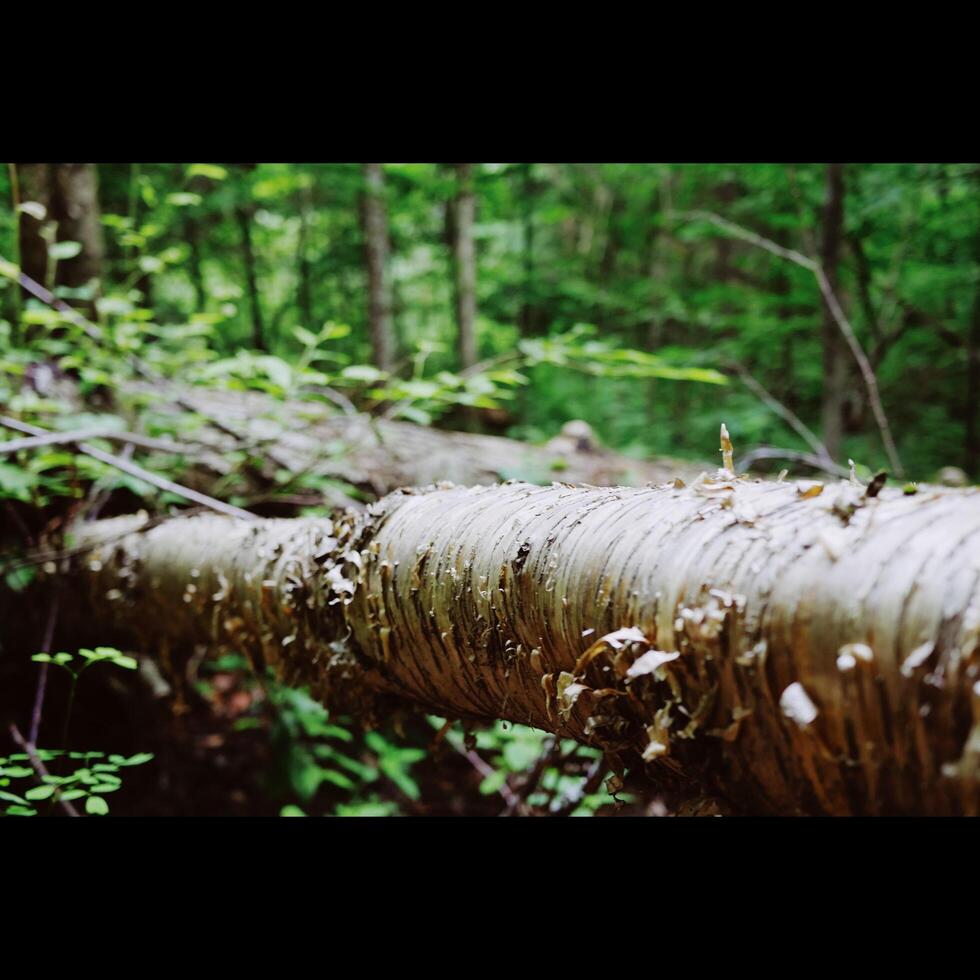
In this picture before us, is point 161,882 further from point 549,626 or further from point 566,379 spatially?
point 566,379

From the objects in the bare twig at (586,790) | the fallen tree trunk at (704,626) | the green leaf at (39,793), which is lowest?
the bare twig at (586,790)

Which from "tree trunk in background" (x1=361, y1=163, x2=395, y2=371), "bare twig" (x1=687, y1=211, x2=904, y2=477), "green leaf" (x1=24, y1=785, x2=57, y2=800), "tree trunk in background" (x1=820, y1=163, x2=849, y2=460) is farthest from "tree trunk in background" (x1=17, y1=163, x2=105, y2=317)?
"tree trunk in background" (x1=820, y1=163, x2=849, y2=460)

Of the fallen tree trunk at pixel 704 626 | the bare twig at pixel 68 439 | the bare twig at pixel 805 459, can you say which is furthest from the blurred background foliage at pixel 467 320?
the bare twig at pixel 805 459

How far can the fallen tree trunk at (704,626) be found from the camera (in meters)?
0.51

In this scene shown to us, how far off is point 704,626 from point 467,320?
5.45 metres

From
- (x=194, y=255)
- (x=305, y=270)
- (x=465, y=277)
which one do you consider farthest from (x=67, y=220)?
(x=305, y=270)

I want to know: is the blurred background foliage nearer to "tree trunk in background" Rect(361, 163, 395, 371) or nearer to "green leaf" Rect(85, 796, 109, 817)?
"tree trunk in background" Rect(361, 163, 395, 371)

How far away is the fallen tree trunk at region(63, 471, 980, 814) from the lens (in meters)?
0.51

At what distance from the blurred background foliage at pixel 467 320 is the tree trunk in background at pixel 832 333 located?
18mm

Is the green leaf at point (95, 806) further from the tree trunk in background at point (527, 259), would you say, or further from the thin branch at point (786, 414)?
the tree trunk in background at point (527, 259)

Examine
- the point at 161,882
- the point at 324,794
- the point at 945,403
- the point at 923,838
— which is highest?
the point at 923,838

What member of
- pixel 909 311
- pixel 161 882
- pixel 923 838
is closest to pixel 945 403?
pixel 909 311
